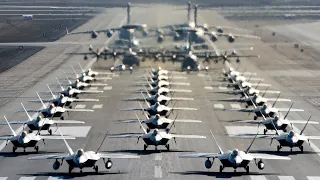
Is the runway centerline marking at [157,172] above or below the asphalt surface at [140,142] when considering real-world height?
above

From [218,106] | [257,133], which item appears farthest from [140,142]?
[218,106]

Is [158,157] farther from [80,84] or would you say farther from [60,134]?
[80,84]

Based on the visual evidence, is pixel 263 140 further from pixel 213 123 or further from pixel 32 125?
pixel 32 125

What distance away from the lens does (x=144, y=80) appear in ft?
449

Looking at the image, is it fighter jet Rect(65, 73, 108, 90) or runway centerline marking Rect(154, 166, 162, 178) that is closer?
runway centerline marking Rect(154, 166, 162, 178)

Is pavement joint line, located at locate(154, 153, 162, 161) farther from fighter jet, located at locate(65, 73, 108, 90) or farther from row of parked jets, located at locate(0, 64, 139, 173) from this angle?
fighter jet, located at locate(65, 73, 108, 90)

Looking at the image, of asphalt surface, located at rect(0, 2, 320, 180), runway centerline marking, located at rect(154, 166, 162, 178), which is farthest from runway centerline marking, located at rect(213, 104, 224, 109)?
runway centerline marking, located at rect(154, 166, 162, 178)

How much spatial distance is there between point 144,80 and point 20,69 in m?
33.7

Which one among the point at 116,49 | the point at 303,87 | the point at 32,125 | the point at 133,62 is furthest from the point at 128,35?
the point at 32,125

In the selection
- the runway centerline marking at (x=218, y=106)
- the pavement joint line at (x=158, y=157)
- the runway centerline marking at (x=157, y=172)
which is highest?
Result: the runway centerline marking at (x=157, y=172)

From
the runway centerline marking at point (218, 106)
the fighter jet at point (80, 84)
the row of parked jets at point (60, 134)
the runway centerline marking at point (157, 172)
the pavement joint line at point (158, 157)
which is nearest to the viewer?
the row of parked jets at point (60, 134)

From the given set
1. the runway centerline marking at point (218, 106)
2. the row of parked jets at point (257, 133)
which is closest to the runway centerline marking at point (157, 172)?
the row of parked jets at point (257, 133)

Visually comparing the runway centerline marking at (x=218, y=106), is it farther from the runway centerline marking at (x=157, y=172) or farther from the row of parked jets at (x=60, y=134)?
the runway centerline marking at (x=157, y=172)

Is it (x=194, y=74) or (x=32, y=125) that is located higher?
Answer: (x=32, y=125)
